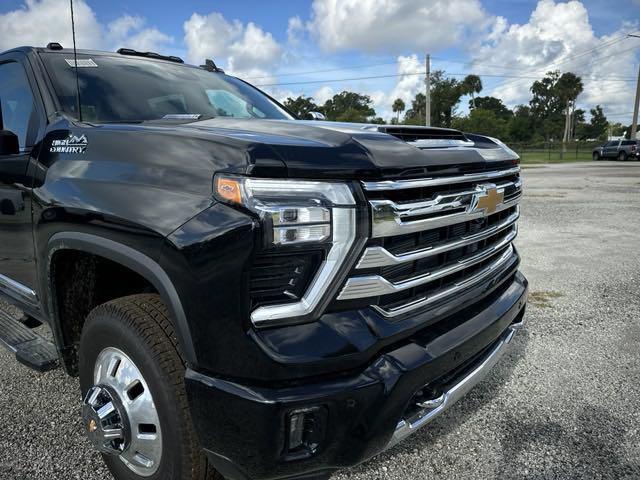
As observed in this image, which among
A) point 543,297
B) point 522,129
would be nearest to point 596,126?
point 522,129

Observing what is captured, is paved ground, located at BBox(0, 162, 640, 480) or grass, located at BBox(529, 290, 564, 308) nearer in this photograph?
paved ground, located at BBox(0, 162, 640, 480)

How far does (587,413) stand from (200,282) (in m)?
2.37

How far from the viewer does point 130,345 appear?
1909mm

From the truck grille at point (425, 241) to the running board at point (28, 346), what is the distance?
5.53 ft

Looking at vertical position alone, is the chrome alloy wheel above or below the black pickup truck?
below

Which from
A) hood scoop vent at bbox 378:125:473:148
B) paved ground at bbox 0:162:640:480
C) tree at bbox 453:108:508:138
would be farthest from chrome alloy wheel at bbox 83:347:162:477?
tree at bbox 453:108:508:138

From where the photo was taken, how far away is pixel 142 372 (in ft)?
6.16

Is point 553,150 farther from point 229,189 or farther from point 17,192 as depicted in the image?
point 229,189

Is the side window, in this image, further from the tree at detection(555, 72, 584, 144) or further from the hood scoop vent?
the tree at detection(555, 72, 584, 144)

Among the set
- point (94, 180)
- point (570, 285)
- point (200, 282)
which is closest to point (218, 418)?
point (200, 282)

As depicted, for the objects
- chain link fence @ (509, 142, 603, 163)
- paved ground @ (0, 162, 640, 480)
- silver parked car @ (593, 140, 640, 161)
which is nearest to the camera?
paved ground @ (0, 162, 640, 480)

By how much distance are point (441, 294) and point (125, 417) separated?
1.33 meters

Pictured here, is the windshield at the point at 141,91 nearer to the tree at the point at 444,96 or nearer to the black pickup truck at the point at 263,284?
the black pickup truck at the point at 263,284

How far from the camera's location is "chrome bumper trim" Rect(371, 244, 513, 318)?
180 cm
